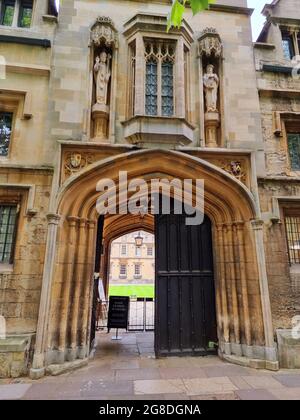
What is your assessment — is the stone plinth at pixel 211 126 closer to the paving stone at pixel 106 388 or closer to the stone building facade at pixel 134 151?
the stone building facade at pixel 134 151

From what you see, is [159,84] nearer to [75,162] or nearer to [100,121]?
[100,121]

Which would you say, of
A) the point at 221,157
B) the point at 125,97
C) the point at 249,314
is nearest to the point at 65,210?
the point at 125,97

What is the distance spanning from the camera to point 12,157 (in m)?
5.60

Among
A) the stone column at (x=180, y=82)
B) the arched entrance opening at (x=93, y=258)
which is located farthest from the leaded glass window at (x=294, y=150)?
the stone column at (x=180, y=82)

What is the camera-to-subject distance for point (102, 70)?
611cm

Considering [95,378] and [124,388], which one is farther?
[95,378]

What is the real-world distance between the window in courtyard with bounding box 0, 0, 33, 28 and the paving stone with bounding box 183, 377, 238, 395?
8599 millimetres

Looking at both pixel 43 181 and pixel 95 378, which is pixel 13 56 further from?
pixel 95 378

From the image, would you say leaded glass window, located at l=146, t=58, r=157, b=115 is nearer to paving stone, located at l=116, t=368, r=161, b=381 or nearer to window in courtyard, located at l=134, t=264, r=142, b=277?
paving stone, located at l=116, t=368, r=161, b=381

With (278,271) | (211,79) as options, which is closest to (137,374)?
(278,271)

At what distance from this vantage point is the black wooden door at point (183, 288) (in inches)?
222

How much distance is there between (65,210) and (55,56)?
12.3ft

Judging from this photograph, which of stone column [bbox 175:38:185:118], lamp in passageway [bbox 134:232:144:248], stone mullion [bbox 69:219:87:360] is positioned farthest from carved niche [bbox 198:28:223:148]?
lamp in passageway [bbox 134:232:144:248]

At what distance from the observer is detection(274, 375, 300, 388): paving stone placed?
4.03 metres
